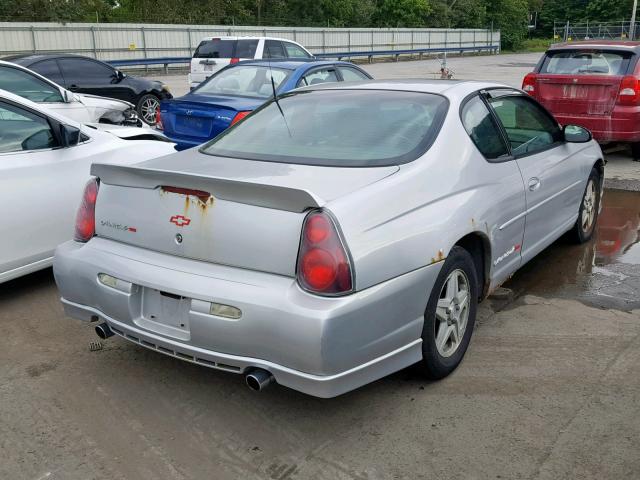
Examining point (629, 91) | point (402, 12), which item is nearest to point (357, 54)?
point (402, 12)

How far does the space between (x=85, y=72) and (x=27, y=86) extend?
4147 millimetres

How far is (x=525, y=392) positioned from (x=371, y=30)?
42068 mm

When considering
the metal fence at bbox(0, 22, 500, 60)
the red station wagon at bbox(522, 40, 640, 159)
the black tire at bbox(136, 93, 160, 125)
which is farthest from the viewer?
the metal fence at bbox(0, 22, 500, 60)

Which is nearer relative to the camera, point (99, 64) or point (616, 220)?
point (616, 220)

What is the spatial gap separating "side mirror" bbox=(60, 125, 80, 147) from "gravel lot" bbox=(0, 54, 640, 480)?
141 cm

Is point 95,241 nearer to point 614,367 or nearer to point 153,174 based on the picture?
point 153,174

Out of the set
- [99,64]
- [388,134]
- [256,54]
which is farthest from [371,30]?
[388,134]

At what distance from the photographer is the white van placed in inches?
647

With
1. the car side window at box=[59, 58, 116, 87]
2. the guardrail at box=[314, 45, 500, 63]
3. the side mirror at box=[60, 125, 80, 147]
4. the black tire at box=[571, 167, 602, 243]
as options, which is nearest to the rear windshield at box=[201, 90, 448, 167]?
the side mirror at box=[60, 125, 80, 147]

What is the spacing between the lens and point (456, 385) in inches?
144

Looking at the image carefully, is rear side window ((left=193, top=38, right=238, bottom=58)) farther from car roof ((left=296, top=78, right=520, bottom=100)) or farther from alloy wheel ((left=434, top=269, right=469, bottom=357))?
alloy wheel ((left=434, top=269, right=469, bottom=357))

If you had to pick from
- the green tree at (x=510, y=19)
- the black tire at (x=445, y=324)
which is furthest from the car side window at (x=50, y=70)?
the green tree at (x=510, y=19)

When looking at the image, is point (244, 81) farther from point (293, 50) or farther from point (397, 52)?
point (397, 52)

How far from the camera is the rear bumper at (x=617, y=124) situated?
29.8 feet
